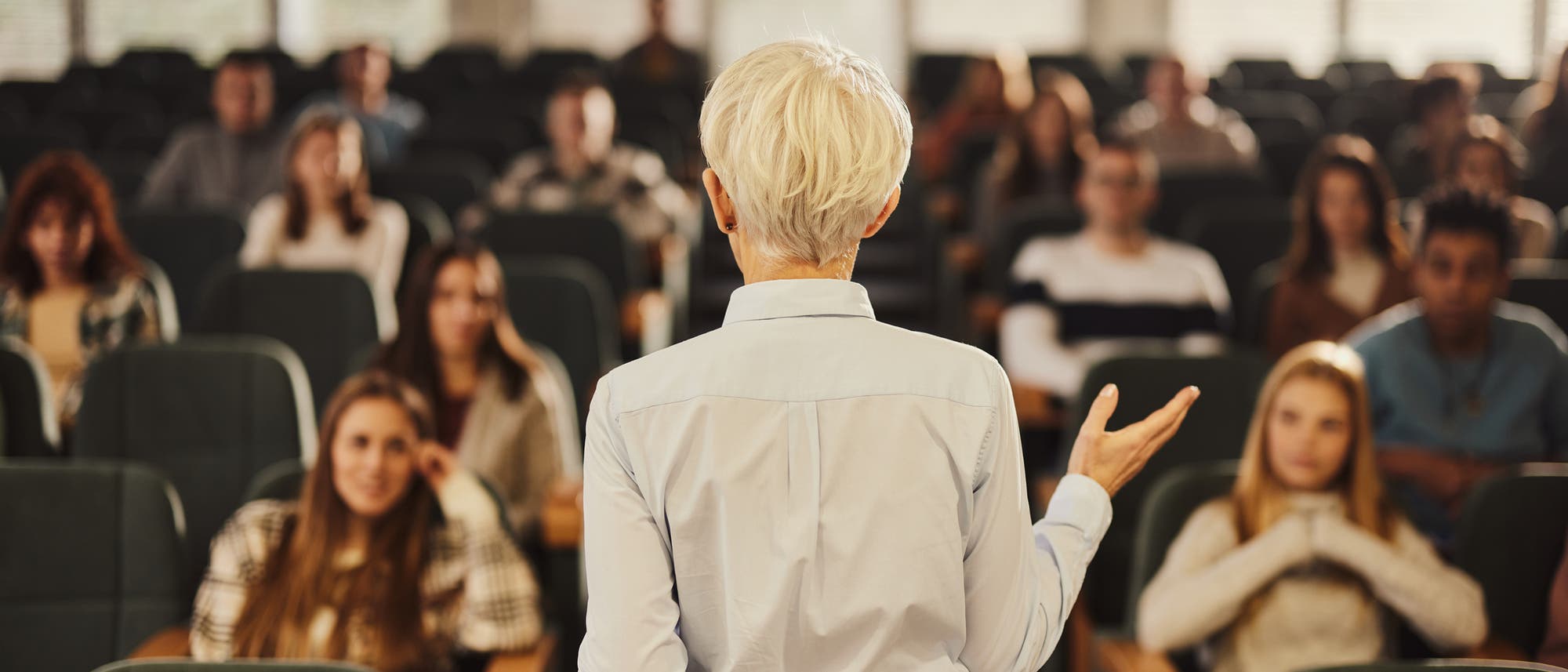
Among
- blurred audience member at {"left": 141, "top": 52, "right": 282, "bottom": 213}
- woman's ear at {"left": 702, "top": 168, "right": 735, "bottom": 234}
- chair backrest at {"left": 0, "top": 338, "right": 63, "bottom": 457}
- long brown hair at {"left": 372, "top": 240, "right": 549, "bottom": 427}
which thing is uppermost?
blurred audience member at {"left": 141, "top": 52, "right": 282, "bottom": 213}

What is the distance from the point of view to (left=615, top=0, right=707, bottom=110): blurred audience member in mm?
7820

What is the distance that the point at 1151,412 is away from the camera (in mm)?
2771

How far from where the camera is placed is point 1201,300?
11.5ft

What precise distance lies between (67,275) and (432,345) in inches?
40.7

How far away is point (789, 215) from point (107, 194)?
2.98m

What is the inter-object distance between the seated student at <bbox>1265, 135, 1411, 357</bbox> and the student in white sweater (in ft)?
3.89

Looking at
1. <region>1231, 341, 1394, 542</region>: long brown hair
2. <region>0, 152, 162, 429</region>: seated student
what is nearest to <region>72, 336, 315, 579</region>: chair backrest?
<region>0, 152, 162, 429</region>: seated student

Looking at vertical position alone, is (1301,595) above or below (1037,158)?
below

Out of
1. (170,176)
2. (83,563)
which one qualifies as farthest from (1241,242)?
(170,176)

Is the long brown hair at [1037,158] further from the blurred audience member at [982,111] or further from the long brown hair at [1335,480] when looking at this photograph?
the long brown hair at [1335,480]

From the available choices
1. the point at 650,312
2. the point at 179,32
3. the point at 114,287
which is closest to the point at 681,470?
the point at 114,287

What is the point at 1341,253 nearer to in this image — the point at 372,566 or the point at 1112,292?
the point at 1112,292

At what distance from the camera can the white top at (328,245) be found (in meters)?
3.99

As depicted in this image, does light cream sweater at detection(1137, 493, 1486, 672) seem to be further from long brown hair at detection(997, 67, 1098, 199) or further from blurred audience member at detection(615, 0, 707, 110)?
blurred audience member at detection(615, 0, 707, 110)
